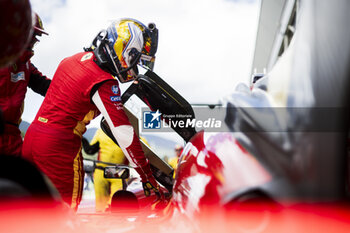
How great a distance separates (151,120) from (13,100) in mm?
699

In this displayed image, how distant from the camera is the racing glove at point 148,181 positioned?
1.56 meters

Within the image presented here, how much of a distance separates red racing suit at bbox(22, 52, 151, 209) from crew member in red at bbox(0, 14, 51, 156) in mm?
67

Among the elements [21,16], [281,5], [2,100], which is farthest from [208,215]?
[281,5]

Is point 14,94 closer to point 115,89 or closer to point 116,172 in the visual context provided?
point 115,89

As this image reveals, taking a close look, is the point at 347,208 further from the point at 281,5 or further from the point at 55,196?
the point at 281,5

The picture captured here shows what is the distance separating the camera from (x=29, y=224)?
60cm

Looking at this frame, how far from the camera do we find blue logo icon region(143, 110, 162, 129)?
58.9 inches

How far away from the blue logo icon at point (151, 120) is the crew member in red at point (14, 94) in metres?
0.64

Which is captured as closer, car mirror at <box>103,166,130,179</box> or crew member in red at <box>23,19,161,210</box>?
car mirror at <box>103,166,130,179</box>

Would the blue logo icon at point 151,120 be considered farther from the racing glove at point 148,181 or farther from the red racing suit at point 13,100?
the red racing suit at point 13,100

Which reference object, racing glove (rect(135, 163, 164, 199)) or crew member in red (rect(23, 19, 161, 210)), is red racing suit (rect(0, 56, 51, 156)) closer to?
crew member in red (rect(23, 19, 161, 210))

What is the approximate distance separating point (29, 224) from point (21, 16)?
1.22 ft

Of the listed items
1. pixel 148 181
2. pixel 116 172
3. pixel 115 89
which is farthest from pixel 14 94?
pixel 148 181

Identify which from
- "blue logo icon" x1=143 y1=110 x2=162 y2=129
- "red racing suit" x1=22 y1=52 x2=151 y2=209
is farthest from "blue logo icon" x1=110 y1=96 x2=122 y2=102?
"blue logo icon" x1=143 y1=110 x2=162 y2=129
